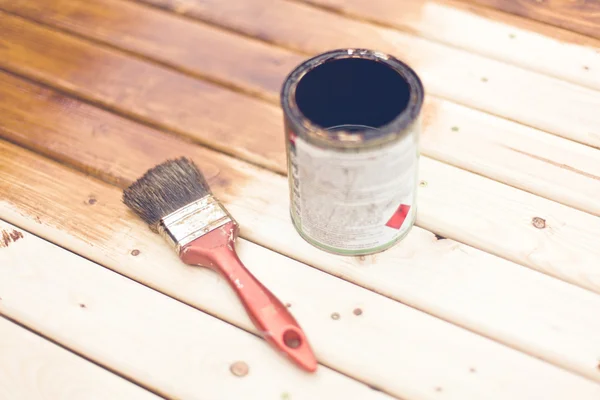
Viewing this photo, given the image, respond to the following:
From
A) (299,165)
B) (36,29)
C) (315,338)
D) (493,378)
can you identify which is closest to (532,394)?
(493,378)

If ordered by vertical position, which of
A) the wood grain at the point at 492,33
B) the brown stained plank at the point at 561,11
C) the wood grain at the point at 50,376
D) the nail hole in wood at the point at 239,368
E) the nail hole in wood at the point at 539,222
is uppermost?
the brown stained plank at the point at 561,11

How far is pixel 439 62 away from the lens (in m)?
1.08

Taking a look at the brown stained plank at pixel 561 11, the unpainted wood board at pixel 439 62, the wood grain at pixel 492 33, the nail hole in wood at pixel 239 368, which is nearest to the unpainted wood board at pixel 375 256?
the nail hole in wood at pixel 239 368

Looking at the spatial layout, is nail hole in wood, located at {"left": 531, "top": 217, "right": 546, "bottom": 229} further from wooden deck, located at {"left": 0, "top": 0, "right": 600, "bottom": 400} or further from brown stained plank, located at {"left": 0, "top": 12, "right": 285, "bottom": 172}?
brown stained plank, located at {"left": 0, "top": 12, "right": 285, "bottom": 172}

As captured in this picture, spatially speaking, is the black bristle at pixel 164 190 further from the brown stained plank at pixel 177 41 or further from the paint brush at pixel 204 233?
the brown stained plank at pixel 177 41

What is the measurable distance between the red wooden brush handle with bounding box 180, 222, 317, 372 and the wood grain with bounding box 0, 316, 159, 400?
0.14 metres

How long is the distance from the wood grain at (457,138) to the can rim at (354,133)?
24 cm

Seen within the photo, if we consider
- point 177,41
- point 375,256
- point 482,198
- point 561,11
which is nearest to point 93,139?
point 177,41

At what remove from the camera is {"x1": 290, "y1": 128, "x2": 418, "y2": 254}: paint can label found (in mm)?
715

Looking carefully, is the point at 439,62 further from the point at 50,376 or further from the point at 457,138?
the point at 50,376

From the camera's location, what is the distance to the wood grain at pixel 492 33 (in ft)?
3.49

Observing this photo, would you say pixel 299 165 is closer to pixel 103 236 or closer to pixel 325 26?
pixel 103 236

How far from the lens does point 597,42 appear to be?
42.9 inches

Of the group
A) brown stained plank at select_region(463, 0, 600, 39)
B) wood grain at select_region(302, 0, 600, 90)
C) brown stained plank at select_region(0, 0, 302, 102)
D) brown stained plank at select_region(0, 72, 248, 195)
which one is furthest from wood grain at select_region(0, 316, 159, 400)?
brown stained plank at select_region(463, 0, 600, 39)
